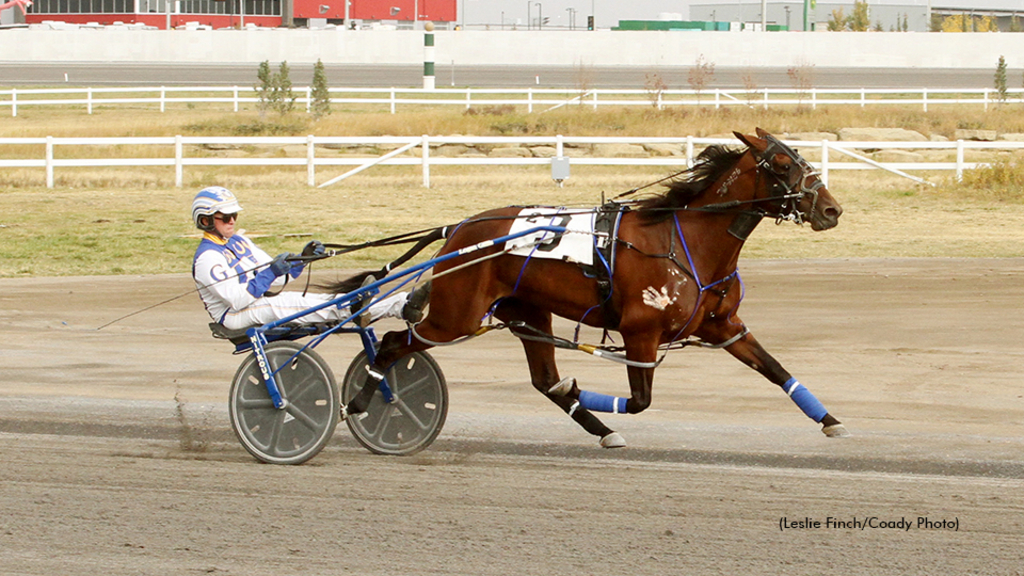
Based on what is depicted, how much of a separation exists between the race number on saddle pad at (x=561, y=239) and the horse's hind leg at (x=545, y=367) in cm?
46

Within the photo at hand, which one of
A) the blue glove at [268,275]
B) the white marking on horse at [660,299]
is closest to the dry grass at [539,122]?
the blue glove at [268,275]

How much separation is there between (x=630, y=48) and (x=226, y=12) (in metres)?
38.9

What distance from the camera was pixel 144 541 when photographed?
498 centimetres

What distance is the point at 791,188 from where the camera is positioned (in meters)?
6.04

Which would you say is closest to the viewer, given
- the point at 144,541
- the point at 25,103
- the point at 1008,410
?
the point at 144,541

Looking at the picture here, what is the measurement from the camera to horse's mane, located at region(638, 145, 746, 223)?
6.19m

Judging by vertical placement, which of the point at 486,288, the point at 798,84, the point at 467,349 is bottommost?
the point at 467,349

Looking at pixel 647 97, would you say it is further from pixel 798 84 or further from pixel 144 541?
pixel 144 541

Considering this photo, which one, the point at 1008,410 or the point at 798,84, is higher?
the point at 798,84

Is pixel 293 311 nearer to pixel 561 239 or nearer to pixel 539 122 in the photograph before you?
pixel 561 239

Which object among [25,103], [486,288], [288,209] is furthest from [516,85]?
[486,288]

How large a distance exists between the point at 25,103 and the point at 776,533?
1312 inches

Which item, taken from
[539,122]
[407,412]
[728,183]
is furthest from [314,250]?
[539,122]

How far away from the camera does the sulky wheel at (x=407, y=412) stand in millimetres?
6445
